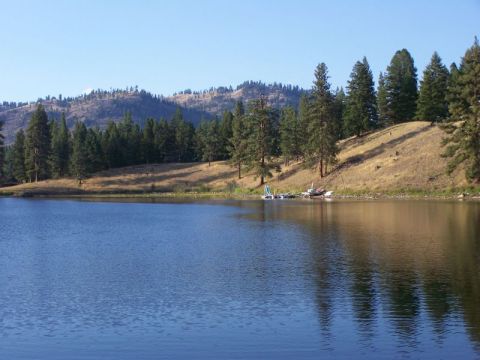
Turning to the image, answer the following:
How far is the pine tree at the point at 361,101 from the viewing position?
125375 mm

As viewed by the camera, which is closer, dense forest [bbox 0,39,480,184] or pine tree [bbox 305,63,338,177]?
dense forest [bbox 0,39,480,184]

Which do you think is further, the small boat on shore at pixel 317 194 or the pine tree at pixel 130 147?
the pine tree at pixel 130 147

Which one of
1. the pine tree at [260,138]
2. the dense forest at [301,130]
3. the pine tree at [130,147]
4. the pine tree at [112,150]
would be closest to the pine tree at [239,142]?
the dense forest at [301,130]

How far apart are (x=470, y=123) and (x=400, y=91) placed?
4707 cm

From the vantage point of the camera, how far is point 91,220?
6731 centimetres

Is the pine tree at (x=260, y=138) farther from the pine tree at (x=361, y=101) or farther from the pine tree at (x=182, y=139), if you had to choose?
the pine tree at (x=182, y=139)

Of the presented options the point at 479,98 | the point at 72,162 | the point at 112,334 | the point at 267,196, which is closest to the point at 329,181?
the point at 267,196

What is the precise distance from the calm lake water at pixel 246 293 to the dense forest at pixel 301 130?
3839 centimetres

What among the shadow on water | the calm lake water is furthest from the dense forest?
the calm lake water

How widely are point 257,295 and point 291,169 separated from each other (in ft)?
326

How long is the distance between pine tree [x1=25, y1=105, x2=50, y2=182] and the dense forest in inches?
9.3

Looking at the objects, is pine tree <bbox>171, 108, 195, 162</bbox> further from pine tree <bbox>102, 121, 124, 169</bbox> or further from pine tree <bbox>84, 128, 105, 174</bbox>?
pine tree <bbox>84, 128, 105, 174</bbox>

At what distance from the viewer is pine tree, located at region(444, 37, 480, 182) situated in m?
82.8

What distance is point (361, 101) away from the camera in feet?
414
